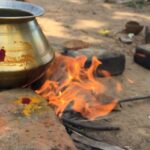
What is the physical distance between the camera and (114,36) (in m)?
7.52

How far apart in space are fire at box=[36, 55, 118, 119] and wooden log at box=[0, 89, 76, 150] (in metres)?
0.48

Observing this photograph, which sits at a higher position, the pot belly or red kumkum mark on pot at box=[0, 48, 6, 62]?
red kumkum mark on pot at box=[0, 48, 6, 62]

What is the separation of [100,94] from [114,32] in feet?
11.8

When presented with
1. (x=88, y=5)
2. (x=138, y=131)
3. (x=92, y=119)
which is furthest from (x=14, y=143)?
(x=88, y=5)

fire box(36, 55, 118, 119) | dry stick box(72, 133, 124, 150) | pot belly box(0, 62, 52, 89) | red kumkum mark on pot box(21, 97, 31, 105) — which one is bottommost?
dry stick box(72, 133, 124, 150)

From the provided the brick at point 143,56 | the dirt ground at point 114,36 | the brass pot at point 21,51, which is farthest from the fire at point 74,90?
the brick at point 143,56

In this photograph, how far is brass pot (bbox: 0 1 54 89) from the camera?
3.52 metres

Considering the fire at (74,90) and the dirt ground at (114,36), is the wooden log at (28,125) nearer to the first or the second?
the fire at (74,90)

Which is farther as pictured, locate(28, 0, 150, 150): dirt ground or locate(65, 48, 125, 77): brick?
locate(65, 48, 125, 77): brick

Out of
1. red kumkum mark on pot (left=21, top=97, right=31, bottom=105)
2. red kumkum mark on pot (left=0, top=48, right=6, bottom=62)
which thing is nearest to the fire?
red kumkum mark on pot (left=21, top=97, right=31, bottom=105)

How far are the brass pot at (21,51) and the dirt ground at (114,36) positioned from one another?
94cm

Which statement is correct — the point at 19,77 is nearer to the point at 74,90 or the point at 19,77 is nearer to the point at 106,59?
the point at 74,90

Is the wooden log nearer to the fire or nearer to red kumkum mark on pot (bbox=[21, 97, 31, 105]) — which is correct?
red kumkum mark on pot (bbox=[21, 97, 31, 105])

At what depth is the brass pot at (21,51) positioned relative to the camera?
3516 millimetres
